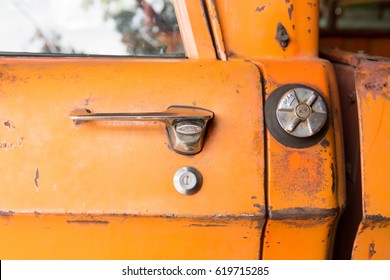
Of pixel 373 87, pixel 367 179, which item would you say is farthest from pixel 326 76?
pixel 367 179

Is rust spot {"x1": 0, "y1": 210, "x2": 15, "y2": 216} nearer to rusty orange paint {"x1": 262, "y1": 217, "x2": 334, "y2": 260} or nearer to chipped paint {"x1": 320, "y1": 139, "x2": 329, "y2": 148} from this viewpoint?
rusty orange paint {"x1": 262, "y1": 217, "x2": 334, "y2": 260}

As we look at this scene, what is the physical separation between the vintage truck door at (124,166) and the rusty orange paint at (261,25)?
0.34ft

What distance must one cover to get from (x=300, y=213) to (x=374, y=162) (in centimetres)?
21

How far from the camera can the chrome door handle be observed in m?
1.13

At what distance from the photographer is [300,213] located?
1163 mm

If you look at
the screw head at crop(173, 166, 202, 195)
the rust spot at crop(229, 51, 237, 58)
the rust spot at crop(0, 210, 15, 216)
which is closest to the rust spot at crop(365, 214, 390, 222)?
the screw head at crop(173, 166, 202, 195)

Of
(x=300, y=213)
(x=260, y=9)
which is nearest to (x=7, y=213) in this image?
(x=300, y=213)

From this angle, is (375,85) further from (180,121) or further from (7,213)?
(7,213)

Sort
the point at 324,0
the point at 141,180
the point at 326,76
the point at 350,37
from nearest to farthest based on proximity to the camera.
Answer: the point at 141,180 < the point at 326,76 < the point at 350,37 < the point at 324,0

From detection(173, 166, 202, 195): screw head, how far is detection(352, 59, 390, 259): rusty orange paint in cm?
37

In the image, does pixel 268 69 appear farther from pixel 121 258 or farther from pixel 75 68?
pixel 121 258

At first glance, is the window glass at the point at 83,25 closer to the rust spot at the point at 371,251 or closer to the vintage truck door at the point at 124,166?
the vintage truck door at the point at 124,166

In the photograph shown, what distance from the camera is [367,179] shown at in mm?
1197

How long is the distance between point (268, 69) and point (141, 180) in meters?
0.39
